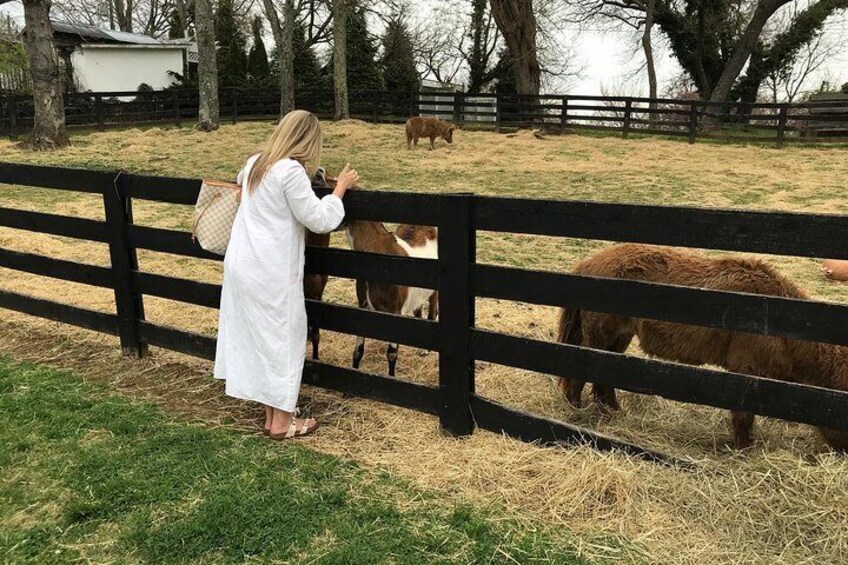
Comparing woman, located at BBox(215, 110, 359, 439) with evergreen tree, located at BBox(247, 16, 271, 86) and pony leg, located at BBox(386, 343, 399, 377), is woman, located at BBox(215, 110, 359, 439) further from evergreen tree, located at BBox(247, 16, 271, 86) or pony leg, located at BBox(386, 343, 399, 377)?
evergreen tree, located at BBox(247, 16, 271, 86)

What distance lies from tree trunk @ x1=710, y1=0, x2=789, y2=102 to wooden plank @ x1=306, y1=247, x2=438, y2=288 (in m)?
29.7

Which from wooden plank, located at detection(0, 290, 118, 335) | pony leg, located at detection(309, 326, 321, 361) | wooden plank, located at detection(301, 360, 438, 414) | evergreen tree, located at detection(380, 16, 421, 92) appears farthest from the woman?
evergreen tree, located at detection(380, 16, 421, 92)

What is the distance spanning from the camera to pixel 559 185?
45.3ft

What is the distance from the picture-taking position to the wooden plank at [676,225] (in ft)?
8.85

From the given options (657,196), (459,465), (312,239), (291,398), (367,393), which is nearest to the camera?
(459,465)

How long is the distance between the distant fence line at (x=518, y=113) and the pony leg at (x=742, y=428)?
19.9 metres

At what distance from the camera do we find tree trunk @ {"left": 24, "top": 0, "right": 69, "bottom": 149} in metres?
16.6

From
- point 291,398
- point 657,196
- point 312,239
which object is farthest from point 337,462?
point 657,196

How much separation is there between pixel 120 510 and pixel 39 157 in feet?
52.3

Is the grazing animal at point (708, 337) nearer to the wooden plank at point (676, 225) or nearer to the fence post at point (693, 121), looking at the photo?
the wooden plank at point (676, 225)

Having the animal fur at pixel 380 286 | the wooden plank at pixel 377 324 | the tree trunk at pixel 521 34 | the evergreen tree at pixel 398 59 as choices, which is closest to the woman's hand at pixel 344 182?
the animal fur at pixel 380 286

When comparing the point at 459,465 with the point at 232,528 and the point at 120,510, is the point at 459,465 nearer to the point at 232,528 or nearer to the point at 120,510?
the point at 232,528

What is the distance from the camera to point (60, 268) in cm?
528

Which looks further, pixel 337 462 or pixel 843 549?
pixel 337 462
